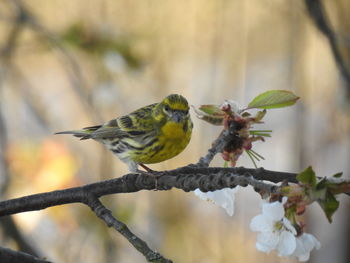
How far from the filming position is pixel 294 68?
4840mm

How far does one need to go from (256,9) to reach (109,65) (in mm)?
2556

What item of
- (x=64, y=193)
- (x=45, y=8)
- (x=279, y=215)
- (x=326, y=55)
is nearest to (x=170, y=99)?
(x=64, y=193)

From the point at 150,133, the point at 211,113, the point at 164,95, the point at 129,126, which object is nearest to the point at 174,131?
the point at 150,133

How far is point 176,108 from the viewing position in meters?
2.06

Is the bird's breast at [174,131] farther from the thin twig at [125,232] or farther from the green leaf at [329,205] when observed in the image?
the green leaf at [329,205]

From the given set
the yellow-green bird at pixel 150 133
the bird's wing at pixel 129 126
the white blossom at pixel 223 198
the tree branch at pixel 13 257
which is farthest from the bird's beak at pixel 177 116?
the tree branch at pixel 13 257

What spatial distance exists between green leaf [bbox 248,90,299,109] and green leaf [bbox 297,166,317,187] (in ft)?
0.96

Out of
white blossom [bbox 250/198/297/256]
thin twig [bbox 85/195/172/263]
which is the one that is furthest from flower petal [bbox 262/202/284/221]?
thin twig [bbox 85/195/172/263]

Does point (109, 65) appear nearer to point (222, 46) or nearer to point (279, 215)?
point (222, 46)

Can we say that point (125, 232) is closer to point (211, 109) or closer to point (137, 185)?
point (137, 185)

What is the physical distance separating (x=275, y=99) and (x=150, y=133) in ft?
3.38

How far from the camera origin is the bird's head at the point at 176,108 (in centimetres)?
204

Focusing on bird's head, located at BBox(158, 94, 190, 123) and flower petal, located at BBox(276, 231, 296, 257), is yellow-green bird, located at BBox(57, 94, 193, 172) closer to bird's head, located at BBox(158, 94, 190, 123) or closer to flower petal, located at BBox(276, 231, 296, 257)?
bird's head, located at BBox(158, 94, 190, 123)

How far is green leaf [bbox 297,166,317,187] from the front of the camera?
36.6 inches
